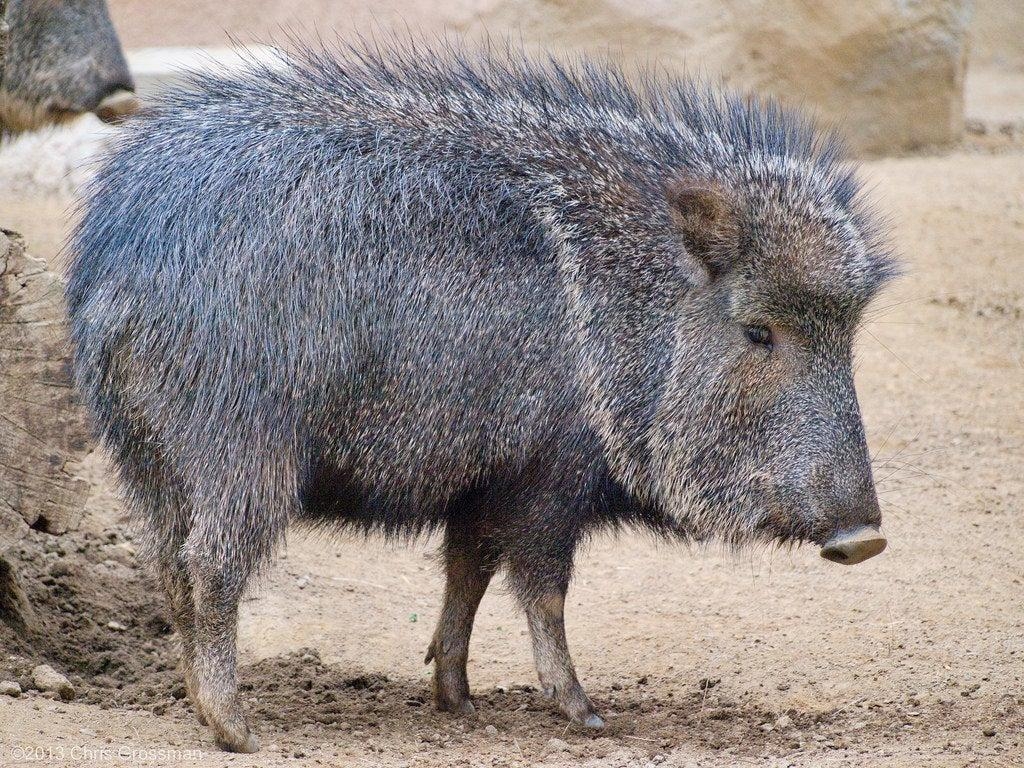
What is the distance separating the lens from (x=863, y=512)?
3.49 m

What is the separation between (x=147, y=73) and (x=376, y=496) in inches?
237

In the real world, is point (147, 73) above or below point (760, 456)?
above

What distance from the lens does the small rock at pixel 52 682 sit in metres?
3.77

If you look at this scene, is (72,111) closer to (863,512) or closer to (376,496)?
(376,496)

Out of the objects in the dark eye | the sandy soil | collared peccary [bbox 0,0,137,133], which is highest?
collared peccary [bbox 0,0,137,133]

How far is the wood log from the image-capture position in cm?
391

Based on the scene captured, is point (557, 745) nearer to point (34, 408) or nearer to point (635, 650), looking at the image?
point (635, 650)

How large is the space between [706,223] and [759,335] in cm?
37

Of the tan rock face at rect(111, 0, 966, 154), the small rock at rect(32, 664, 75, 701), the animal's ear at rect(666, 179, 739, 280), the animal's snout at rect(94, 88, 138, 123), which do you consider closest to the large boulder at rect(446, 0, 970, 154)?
A: the tan rock face at rect(111, 0, 966, 154)

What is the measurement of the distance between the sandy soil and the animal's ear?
97 cm

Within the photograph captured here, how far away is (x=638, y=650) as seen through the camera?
14.6ft

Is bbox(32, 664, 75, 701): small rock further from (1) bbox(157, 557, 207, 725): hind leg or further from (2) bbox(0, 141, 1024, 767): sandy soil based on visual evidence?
(1) bbox(157, 557, 207, 725): hind leg

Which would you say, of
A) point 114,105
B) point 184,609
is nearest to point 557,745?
point 184,609

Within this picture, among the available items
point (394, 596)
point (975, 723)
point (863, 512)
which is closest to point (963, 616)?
point (975, 723)
